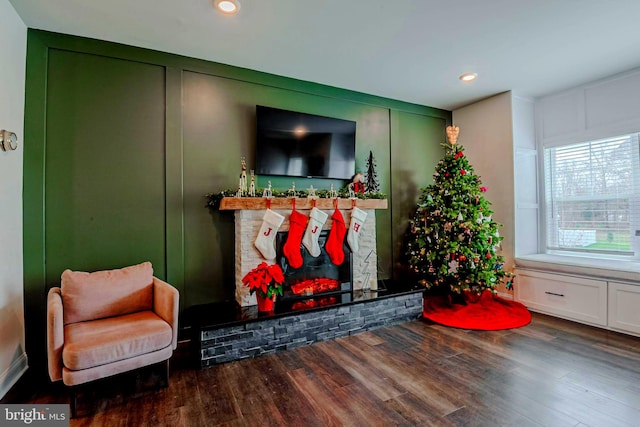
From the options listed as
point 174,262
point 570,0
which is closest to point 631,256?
point 570,0

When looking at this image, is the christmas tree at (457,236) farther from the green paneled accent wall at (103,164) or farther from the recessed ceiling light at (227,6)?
the green paneled accent wall at (103,164)

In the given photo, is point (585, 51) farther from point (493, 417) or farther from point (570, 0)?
point (493, 417)

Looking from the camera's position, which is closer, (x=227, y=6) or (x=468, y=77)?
(x=227, y=6)

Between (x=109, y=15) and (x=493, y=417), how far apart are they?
12.0 ft

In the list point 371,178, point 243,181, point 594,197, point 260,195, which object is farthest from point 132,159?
point 594,197

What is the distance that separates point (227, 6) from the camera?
87.4 inches

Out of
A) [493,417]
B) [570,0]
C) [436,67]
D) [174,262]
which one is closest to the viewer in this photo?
[493,417]

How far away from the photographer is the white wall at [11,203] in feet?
6.86

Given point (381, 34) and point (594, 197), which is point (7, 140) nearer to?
point (381, 34)

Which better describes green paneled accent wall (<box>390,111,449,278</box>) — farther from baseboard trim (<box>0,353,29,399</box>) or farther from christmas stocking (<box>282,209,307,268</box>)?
baseboard trim (<box>0,353,29,399</box>)

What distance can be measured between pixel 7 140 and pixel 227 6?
1724mm

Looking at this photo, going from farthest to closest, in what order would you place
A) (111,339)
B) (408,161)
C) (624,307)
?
(408,161) < (624,307) < (111,339)

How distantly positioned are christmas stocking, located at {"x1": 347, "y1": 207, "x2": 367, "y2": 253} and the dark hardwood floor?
101 centimetres

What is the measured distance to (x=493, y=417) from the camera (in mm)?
1785
